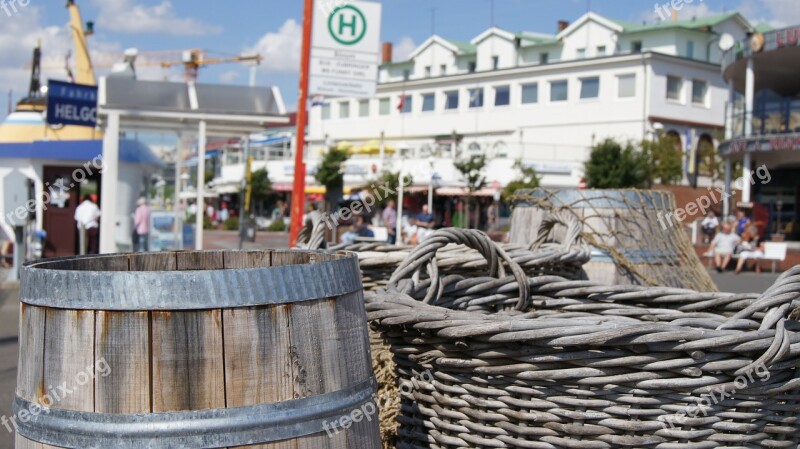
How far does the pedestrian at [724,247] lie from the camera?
1942 cm

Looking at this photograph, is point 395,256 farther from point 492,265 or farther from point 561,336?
point 561,336

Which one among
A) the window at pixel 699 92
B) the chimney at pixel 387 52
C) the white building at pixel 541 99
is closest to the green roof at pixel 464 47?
the white building at pixel 541 99

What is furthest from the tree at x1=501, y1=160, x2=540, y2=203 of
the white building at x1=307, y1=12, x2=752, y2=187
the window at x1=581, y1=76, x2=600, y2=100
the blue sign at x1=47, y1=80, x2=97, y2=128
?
the blue sign at x1=47, y1=80, x2=97, y2=128

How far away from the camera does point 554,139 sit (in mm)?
47625

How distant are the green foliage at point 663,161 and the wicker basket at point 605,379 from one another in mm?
39117

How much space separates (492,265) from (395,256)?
2.01 ft

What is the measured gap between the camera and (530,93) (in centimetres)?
4872

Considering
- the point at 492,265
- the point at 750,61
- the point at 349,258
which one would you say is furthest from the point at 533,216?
the point at 750,61

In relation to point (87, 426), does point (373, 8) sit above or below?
above

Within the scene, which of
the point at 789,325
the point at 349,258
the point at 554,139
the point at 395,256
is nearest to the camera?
the point at 349,258

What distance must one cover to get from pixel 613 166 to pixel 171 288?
121 feet

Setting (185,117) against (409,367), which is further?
(185,117)

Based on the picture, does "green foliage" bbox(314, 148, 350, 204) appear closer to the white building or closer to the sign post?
the white building

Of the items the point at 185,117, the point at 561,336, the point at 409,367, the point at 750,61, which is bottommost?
the point at 409,367
